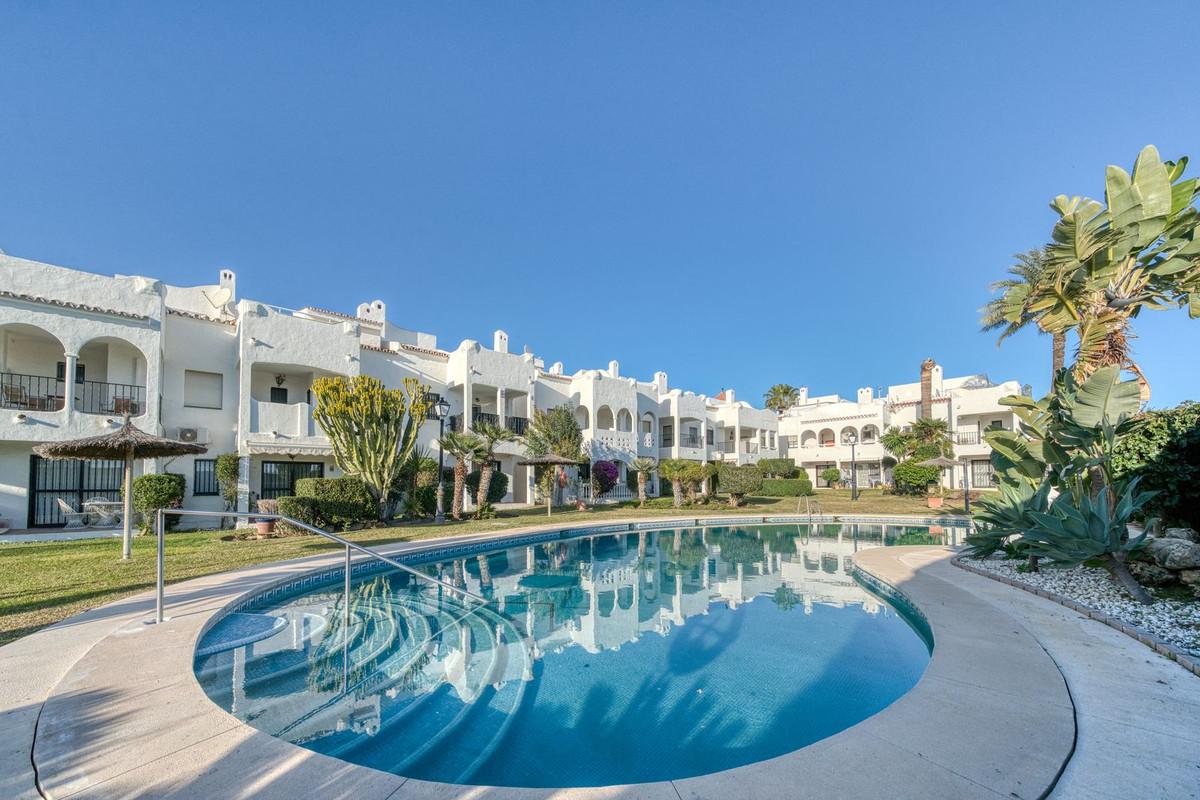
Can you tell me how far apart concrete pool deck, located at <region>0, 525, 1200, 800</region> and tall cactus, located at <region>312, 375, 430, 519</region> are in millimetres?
11438

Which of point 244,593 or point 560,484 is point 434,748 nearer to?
point 244,593

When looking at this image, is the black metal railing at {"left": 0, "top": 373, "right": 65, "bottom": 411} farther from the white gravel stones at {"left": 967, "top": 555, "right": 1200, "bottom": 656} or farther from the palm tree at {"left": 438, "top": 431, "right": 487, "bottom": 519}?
the white gravel stones at {"left": 967, "top": 555, "right": 1200, "bottom": 656}

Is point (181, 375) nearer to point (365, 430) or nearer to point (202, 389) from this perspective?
point (202, 389)

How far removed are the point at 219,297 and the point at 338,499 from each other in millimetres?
12133

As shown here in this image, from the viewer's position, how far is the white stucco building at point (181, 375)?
15.7 m

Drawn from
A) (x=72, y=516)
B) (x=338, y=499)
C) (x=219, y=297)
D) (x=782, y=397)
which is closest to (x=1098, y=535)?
(x=338, y=499)

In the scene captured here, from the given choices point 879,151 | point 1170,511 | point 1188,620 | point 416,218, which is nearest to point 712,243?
point 879,151

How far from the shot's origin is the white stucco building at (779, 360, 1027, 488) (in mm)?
35062

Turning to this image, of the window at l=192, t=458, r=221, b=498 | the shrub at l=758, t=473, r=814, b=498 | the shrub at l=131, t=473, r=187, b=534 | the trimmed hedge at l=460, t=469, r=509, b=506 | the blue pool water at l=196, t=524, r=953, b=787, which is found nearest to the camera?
the blue pool water at l=196, t=524, r=953, b=787

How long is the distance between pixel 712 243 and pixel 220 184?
25.9m

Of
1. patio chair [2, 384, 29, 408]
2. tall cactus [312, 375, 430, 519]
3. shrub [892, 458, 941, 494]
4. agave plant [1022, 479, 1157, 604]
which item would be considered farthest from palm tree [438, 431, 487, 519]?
shrub [892, 458, 941, 494]

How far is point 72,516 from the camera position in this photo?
15859 millimetres

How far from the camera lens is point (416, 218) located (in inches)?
1097

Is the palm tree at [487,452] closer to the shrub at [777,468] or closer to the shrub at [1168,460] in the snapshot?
the shrub at [1168,460]
